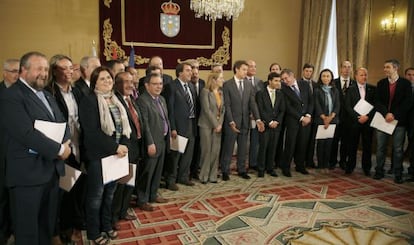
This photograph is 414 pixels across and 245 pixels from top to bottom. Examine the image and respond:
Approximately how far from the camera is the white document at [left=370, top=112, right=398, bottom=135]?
466 centimetres

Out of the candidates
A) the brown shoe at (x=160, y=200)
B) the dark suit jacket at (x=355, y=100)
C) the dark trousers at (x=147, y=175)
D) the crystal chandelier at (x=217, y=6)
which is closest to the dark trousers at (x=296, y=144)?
the dark suit jacket at (x=355, y=100)

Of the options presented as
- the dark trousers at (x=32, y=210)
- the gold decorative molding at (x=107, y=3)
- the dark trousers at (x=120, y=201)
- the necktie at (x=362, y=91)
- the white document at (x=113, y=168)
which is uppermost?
the gold decorative molding at (x=107, y=3)

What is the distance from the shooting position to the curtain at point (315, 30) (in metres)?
7.56

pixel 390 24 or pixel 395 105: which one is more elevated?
pixel 390 24

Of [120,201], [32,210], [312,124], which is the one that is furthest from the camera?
[312,124]

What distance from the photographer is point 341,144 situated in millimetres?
5336

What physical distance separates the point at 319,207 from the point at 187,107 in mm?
1882

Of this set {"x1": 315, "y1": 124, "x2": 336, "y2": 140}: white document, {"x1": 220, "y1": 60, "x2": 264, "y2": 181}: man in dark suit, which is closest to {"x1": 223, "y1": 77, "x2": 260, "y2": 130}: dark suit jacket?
{"x1": 220, "y1": 60, "x2": 264, "y2": 181}: man in dark suit

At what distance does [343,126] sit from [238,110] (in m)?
1.68

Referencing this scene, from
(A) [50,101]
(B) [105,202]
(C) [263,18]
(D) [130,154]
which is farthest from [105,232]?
(C) [263,18]

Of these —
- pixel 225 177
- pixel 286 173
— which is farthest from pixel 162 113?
pixel 286 173

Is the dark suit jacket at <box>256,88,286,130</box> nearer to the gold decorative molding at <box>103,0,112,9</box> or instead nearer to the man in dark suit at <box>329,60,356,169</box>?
the man in dark suit at <box>329,60,356,169</box>

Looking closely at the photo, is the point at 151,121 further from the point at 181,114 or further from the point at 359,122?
the point at 359,122

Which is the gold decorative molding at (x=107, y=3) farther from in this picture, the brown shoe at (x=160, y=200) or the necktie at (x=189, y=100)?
the brown shoe at (x=160, y=200)
